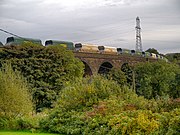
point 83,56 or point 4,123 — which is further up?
point 83,56

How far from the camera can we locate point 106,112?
14430 mm

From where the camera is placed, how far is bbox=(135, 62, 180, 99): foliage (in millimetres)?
38656

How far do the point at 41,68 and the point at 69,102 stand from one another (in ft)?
41.4

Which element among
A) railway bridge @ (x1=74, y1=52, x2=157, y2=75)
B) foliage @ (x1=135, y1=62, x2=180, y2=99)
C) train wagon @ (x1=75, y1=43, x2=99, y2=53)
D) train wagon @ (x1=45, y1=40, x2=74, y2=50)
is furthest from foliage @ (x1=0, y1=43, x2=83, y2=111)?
foliage @ (x1=135, y1=62, x2=180, y2=99)

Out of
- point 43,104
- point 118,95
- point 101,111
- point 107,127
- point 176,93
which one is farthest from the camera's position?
point 176,93

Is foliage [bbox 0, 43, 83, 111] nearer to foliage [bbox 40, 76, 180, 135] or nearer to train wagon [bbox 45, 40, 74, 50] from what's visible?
train wagon [bbox 45, 40, 74, 50]

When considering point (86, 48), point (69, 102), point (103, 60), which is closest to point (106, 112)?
point (69, 102)

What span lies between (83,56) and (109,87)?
77.0ft

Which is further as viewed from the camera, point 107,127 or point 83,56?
point 83,56

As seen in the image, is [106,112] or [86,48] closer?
[106,112]

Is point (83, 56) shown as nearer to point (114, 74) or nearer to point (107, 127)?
point (114, 74)

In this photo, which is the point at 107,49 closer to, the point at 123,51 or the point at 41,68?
the point at 123,51

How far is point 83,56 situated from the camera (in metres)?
40.7

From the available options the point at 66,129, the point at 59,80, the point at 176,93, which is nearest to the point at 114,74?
the point at 176,93
